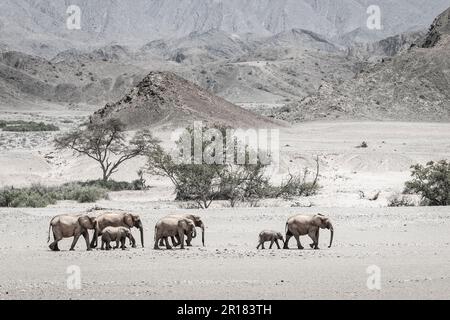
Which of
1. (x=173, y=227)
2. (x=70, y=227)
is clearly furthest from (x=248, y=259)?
(x=70, y=227)

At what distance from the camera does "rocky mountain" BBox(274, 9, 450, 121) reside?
79.7 m

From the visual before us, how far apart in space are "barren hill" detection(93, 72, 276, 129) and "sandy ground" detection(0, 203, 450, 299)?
36.1 m

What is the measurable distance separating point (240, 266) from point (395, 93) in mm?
72194

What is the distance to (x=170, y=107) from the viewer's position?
188 ft

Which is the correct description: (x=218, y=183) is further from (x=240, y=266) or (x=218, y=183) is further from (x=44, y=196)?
(x=240, y=266)

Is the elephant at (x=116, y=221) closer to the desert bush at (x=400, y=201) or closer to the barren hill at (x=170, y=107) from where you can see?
the desert bush at (x=400, y=201)

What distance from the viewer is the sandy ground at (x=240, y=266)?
1161 centimetres

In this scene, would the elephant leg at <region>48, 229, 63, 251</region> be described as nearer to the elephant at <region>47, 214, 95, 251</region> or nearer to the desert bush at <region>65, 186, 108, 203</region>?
the elephant at <region>47, 214, 95, 251</region>

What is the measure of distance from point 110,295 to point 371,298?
3.59 metres

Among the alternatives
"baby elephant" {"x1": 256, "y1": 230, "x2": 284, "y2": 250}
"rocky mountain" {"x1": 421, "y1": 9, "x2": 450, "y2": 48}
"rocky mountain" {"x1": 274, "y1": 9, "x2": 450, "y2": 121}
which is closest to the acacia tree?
"baby elephant" {"x1": 256, "y1": 230, "x2": 284, "y2": 250}

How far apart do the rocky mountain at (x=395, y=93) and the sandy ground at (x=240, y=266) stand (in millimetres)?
60598

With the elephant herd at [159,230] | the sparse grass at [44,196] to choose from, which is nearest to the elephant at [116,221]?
the elephant herd at [159,230]

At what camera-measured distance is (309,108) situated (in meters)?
83.4

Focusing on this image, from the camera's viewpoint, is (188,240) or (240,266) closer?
(240,266)
